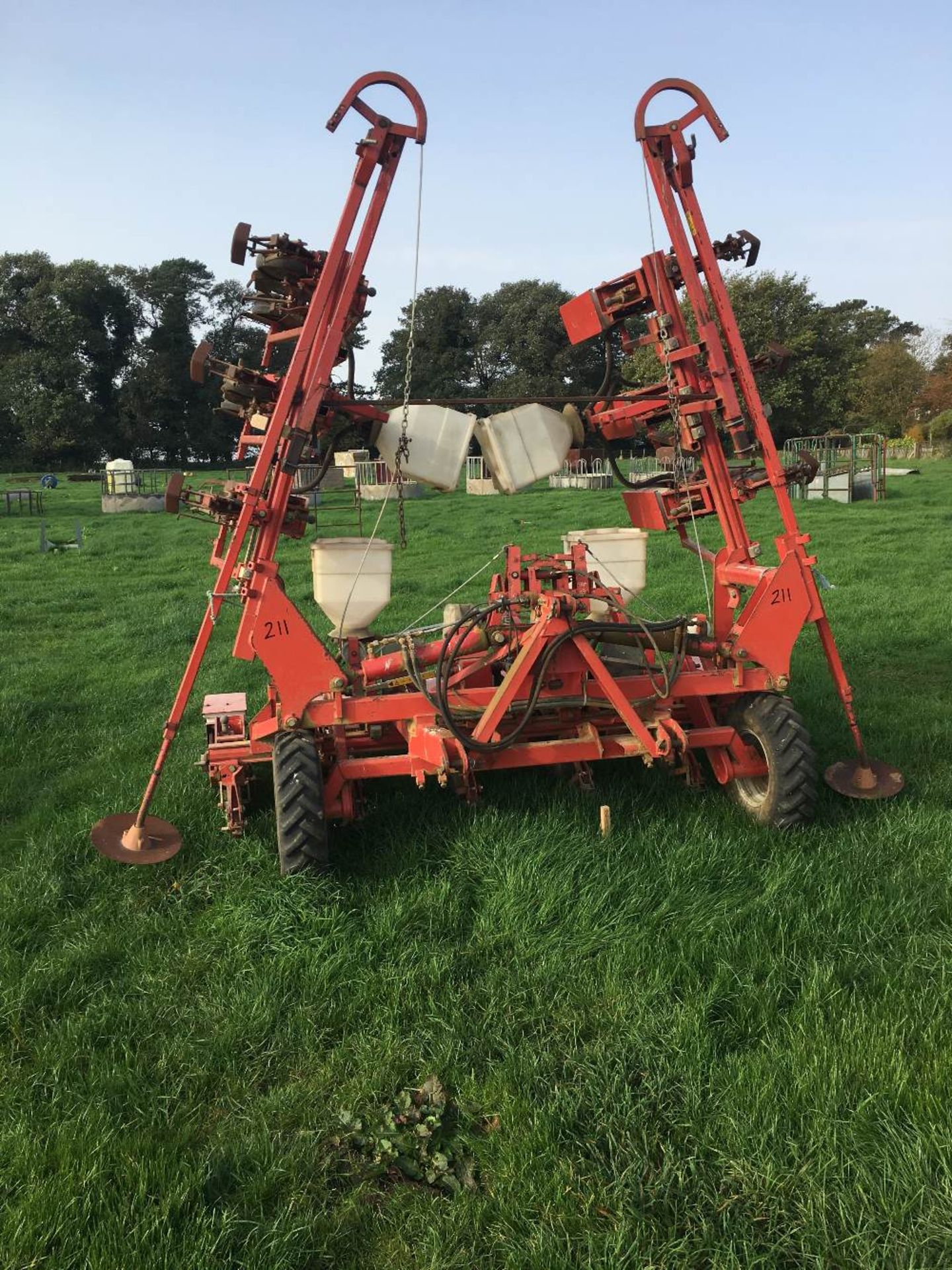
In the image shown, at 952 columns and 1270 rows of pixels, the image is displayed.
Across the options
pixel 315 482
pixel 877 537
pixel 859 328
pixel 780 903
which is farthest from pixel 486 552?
pixel 859 328

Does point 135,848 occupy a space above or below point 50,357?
below

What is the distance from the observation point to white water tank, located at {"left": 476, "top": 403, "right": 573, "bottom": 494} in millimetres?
4887

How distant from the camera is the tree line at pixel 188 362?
131 ft

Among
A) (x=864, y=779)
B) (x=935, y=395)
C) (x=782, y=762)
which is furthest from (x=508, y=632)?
(x=935, y=395)

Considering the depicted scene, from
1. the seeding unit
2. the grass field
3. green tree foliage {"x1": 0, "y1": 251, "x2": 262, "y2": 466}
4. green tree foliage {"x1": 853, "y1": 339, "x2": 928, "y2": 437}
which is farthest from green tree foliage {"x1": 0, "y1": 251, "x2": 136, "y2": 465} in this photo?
the seeding unit

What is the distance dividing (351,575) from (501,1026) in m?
2.50

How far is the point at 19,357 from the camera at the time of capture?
48.4 meters

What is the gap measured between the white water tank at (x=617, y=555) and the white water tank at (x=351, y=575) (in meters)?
1.20

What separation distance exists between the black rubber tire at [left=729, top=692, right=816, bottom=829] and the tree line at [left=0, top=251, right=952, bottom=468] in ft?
98.3

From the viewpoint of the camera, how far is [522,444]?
4934 millimetres

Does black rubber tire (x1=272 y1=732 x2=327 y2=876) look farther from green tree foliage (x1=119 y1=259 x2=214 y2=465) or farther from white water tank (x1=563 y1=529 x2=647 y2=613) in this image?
green tree foliage (x1=119 y1=259 x2=214 y2=465)

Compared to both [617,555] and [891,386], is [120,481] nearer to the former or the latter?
[617,555]

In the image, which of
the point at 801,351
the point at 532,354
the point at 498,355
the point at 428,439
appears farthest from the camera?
the point at 801,351

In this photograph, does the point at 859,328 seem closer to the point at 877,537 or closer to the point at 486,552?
the point at 877,537
